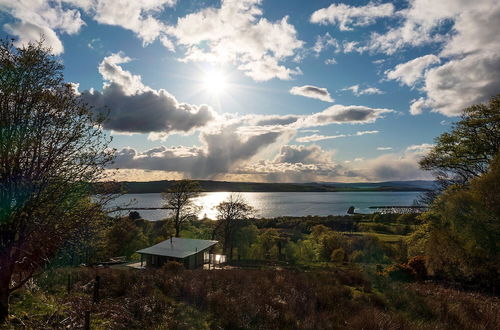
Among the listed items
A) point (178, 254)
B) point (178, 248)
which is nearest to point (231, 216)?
point (178, 248)

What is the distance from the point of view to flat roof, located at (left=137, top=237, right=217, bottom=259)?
3609 cm

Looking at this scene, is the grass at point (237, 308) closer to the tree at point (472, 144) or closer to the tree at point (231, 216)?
the tree at point (472, 144)

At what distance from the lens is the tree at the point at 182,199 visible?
1886 inches

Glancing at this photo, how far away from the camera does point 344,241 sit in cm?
6009

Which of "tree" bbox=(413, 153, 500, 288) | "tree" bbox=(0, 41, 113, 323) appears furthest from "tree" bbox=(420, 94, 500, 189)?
"tree" bbox=(0, 41, 113, 323)

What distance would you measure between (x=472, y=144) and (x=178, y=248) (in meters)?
33.7

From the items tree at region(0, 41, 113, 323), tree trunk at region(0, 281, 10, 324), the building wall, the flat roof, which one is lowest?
the building wall

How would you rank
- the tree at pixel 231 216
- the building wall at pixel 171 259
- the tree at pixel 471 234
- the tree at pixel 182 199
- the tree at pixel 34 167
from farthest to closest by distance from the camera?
the tree at pixel 231 216 < the tree at pixel 182 199 < the building wall at pixel 171 259 < the tree at pixel 471 234 < the tree at pixel 34 167

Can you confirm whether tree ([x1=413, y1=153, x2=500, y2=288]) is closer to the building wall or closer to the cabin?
the cabin

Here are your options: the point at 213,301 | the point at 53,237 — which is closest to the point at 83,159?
the point at 53,237

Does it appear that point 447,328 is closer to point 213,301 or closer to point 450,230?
point 213,301

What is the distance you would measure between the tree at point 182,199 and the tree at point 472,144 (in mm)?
34714

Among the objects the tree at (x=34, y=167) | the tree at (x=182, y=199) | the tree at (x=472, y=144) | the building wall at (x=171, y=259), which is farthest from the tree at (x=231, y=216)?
the tree at (x=34, y=167)

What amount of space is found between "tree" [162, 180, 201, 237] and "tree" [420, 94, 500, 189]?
114ft
